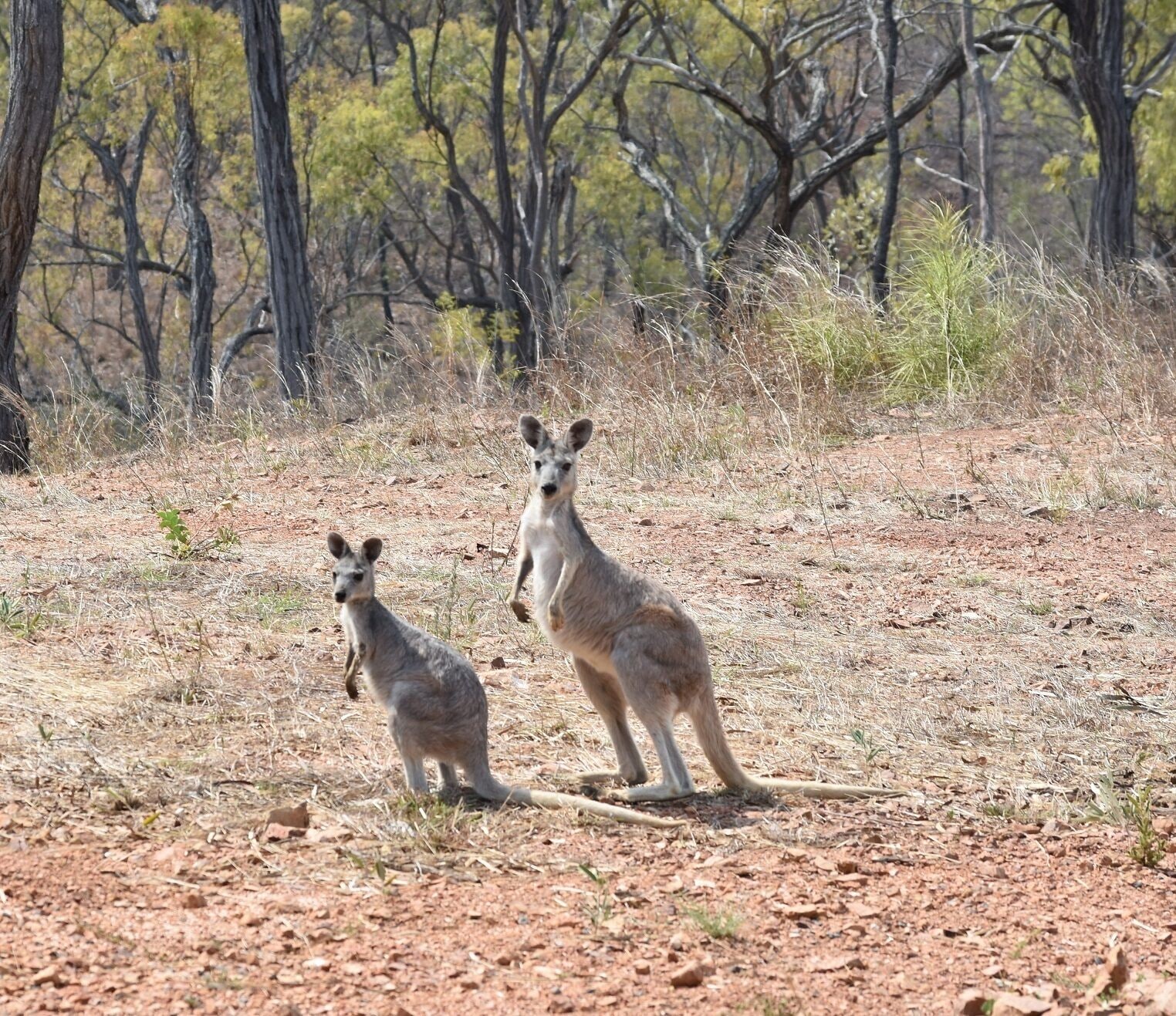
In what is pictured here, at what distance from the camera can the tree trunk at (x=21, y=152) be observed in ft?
43.0

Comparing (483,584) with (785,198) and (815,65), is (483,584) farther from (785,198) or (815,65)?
(815,65)

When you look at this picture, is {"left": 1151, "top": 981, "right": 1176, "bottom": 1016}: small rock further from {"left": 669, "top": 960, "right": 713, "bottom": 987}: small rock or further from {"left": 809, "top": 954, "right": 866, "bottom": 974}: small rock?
{"left": 669, "top": 960, "right": 713, "bottom": 987}: small rock

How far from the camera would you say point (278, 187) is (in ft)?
50.9

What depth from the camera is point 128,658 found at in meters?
6.06

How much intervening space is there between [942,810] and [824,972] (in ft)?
4.50

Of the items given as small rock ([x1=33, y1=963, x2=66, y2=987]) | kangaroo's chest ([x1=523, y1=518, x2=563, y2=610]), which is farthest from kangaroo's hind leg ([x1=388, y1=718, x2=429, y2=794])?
small rock ([x1=33, y1=963, x2=66, y2=987])

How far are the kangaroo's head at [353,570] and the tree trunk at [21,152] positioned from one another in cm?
902

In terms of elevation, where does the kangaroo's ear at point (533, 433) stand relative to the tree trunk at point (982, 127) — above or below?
below

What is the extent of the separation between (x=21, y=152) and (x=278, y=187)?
9.83 feet

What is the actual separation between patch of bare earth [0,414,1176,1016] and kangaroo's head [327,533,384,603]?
626 millimetres

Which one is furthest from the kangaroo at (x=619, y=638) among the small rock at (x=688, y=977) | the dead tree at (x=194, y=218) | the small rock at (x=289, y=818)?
the dead tree at (x=194, y=218)

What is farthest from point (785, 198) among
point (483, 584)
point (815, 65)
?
point (483, 584)

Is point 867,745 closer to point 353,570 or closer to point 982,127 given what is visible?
point 353,570

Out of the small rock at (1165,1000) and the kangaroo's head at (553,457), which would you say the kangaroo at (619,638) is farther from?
the small rock at (1165,1000)
